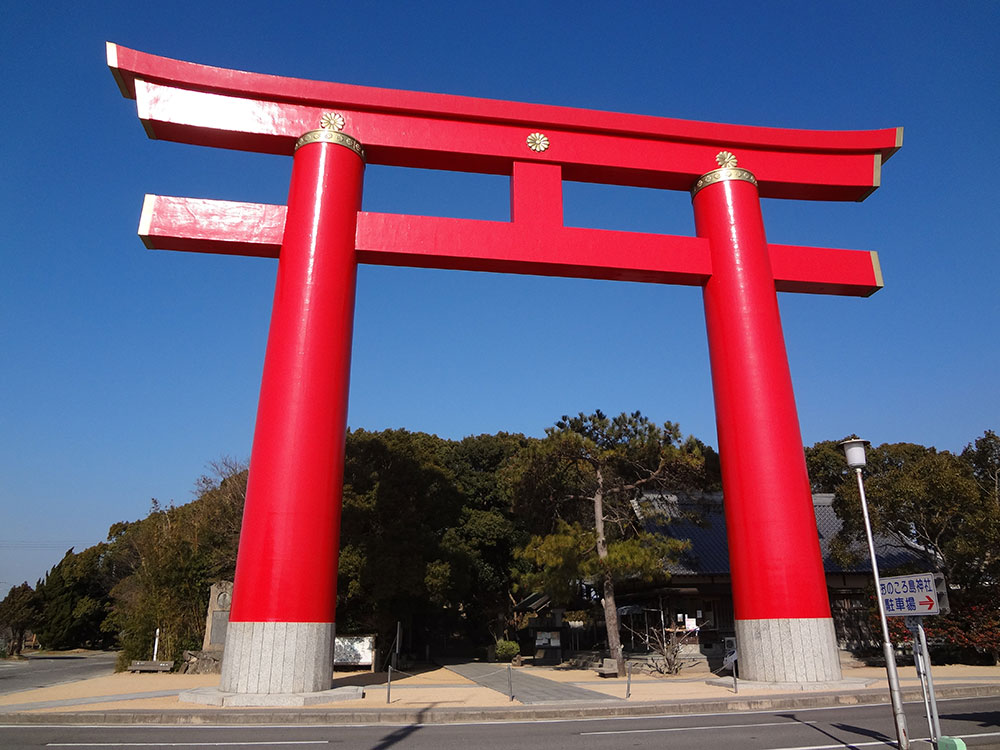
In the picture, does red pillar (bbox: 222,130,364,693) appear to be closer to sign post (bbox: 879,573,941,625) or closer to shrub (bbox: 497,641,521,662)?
sign post (bbox: 879,573,941,625)

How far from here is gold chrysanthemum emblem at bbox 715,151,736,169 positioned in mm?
15016

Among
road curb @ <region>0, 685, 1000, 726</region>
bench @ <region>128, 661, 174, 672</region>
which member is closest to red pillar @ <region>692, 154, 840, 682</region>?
road curb @ <region>0, 685, 1000, 726</region>

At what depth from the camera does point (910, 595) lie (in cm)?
639

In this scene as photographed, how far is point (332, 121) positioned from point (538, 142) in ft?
14.3

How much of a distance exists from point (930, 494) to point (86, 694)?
66.4ft

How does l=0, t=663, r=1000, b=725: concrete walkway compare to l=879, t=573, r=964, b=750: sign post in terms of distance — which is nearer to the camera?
l=879, t=573, r=964, b=750: sign post

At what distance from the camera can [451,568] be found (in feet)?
69.5

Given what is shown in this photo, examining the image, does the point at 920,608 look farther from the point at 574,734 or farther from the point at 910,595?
the point at 574,734

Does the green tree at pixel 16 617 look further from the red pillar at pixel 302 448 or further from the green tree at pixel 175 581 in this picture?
the red pillar at pixel 302 448

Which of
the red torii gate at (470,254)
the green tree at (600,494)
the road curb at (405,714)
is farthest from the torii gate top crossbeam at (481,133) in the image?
the road curb at (405,714)

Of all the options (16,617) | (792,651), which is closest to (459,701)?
(792,651)

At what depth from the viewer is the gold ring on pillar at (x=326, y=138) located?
13.5m

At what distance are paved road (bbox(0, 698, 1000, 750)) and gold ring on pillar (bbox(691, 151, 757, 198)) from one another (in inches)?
418

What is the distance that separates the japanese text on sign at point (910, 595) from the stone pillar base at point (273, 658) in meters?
8.22
